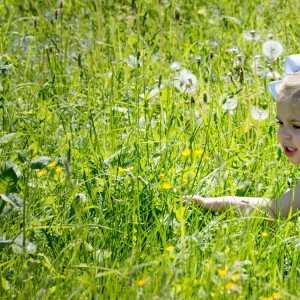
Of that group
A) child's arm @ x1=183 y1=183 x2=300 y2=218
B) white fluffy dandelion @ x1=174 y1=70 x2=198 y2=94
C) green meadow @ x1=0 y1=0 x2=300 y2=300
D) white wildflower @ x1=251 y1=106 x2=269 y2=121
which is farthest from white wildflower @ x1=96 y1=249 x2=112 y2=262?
white wildflower @ x1=251 y1=106 x2=269 y2=121

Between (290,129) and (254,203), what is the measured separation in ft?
0.97

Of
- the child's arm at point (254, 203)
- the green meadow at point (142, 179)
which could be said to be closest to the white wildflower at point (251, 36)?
the green meadow at point (142, 179)

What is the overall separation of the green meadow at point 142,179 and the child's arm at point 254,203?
5 centimetres

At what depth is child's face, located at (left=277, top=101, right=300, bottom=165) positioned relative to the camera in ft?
9.73

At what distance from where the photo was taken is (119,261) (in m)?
2.67

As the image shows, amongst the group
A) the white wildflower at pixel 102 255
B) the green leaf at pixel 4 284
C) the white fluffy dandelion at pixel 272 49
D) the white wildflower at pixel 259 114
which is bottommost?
the white wildflower at pixel 259 114

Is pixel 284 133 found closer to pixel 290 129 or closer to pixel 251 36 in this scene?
pixel 290 129

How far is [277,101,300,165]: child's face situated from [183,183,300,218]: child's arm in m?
0.13

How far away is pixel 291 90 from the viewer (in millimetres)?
2984

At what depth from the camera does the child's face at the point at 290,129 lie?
117 inches

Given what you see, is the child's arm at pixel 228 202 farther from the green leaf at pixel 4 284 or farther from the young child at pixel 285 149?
the green leaf at pixel 4 284

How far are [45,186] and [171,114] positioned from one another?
0.86m

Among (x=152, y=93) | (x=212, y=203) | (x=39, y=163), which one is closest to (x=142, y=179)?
(x=212, y=203)

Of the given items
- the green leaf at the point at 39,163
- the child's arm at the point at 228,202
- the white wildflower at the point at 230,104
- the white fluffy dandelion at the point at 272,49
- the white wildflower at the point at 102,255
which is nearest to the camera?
the white wildflower at the point at 102,255
